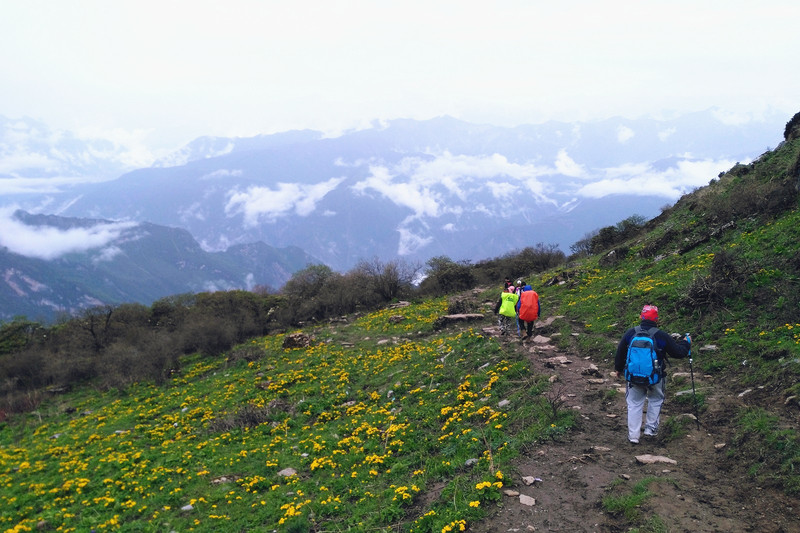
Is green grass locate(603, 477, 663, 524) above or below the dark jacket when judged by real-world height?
below

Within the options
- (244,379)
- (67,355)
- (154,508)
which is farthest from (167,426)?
(67,355)

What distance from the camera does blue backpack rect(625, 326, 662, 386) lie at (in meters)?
7.56

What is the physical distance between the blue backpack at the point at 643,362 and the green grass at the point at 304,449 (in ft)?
5.89

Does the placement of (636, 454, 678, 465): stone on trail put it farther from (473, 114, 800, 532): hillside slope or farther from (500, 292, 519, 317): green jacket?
(500, 292, 519, 317): green jacket

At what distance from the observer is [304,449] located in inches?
449

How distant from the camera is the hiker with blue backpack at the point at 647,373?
761cm

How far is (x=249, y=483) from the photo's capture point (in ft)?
32.4

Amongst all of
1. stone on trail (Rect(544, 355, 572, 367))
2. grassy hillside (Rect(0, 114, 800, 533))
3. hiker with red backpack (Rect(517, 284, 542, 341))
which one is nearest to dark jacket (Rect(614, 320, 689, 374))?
grassy hillside (Rect(0, 114, 800, 533))

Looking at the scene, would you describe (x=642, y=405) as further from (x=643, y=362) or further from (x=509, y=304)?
(x=509, y=304)

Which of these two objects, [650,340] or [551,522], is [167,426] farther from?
[650,340]

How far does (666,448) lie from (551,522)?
9.75 feet

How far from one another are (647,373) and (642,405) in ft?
2.25

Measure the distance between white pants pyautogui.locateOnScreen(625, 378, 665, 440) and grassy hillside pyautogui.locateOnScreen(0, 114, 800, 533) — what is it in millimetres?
1200

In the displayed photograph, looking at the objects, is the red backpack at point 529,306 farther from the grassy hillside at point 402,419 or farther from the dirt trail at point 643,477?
the dirt trail at point 643,477
